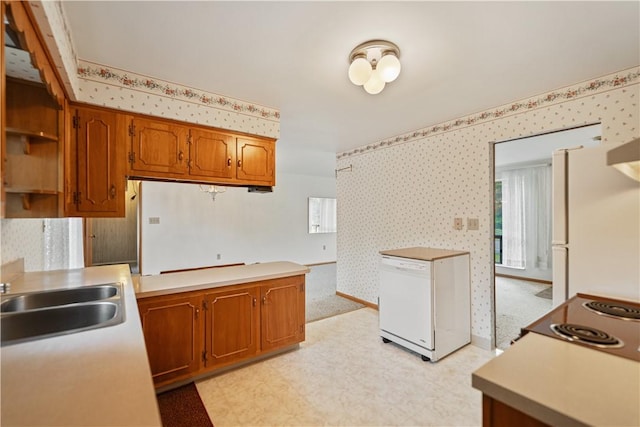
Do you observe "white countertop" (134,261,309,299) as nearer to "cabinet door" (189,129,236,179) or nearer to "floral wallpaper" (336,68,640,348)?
"cabinet door" (189,129,236,179)

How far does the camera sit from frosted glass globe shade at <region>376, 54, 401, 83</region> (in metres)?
1.68

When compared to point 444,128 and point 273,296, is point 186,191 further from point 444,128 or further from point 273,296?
point 444,128

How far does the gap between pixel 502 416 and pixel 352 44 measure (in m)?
1.89

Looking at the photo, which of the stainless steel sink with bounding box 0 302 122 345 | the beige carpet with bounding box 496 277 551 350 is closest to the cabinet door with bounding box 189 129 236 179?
the stainless steel sink with bounding box 0 302 122 345

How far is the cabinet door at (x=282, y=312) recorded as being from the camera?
2500mm

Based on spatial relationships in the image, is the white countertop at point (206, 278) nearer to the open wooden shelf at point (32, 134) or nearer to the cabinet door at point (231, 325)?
the cabinet door at point (231, 325)

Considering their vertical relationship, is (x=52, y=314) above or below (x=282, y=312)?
above

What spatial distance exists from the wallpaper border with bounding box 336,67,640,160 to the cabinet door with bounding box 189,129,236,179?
220 cm

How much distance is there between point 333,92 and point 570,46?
1590 millimetres

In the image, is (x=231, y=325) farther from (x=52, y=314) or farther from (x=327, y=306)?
(x=327, y=306)

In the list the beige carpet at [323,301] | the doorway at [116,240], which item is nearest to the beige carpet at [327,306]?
the beige carpet at [323,301]

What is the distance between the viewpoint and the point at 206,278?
2312 mm

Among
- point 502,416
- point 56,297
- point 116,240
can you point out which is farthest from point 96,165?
point 116,240

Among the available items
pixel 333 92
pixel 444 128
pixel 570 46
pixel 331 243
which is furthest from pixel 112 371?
pixel 331 243
